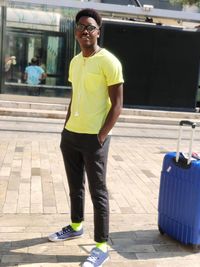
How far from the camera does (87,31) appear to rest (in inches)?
138

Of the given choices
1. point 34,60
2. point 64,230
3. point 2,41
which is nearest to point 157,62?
point 34,60

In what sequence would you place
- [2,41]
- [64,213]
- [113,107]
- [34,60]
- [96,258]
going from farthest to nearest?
[34,60], [2,41], [64,213], [96,258], [113,107]

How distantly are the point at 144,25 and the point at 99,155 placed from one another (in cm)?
1329

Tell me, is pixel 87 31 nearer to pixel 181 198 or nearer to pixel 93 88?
pixel 93 88

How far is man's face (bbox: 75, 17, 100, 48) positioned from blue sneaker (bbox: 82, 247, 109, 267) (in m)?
1.56

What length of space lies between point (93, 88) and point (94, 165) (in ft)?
1.88

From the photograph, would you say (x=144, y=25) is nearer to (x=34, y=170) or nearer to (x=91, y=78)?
(x=34, y=170)

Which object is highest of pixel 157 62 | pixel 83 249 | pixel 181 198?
pixel 157 62

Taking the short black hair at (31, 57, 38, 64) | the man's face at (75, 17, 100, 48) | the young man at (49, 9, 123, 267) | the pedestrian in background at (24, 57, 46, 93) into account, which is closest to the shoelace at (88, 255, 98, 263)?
the young man at (49, 9, 123, 267)

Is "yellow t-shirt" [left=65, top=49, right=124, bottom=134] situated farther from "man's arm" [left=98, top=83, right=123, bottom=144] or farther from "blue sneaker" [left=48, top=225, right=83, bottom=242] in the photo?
"blue sneaker" [left=48, top=225, right=83, bottom=242]

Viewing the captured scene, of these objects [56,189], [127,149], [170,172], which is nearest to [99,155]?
[170,172]

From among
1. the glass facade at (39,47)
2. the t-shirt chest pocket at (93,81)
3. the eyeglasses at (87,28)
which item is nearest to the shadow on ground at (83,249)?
the t-shirt chest pocket at (93,81)

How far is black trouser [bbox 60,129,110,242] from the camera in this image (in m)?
3.54

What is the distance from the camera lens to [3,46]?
52.6 feet
